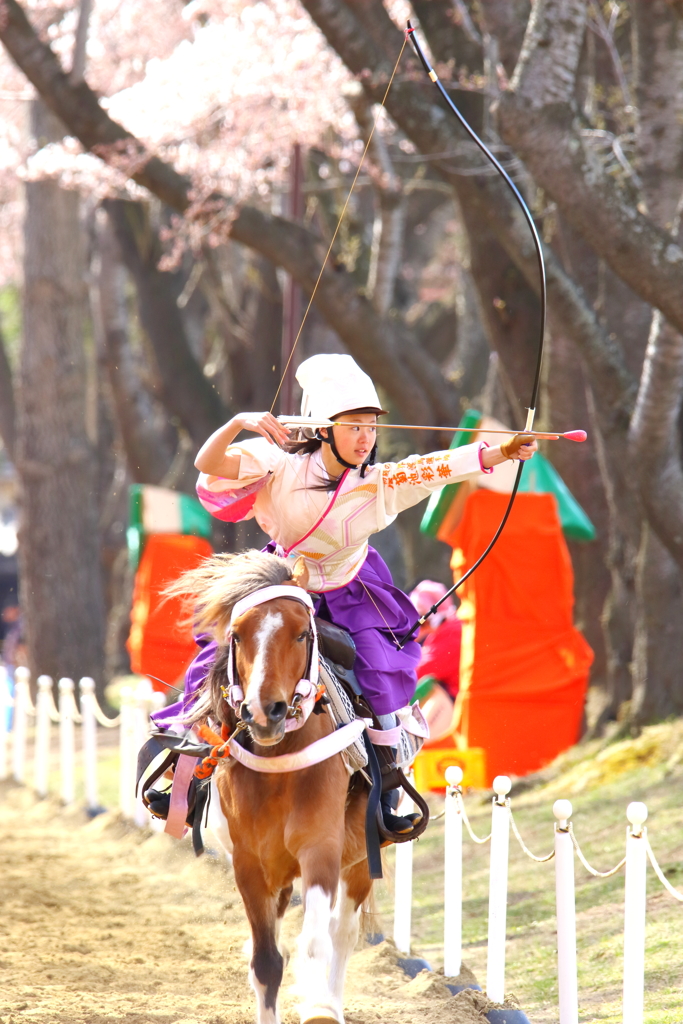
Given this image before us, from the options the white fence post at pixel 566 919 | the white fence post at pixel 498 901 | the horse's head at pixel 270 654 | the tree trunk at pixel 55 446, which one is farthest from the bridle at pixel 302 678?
the tree trunk at pixel 55 446

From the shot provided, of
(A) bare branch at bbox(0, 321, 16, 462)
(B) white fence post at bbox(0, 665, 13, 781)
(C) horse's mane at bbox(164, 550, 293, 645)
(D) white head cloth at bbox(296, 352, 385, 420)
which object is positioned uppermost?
(A) bare branch at bbox(0, 321, 16, 462)

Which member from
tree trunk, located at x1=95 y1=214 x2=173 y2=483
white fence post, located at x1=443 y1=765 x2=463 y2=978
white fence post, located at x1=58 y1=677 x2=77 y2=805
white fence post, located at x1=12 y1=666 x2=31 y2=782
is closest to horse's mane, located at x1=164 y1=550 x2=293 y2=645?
white fence post, located at x1=443 y1=765 x2=463 y2=978

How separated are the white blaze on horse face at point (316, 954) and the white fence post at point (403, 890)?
6.06ft

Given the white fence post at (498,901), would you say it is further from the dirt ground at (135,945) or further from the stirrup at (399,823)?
the stirrup at (399,823)

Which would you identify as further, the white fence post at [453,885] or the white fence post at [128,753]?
the white fence post at [128,753]

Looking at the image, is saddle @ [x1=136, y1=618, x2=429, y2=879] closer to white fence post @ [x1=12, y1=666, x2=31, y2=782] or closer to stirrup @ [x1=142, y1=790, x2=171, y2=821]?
stirrup @ [x1=142, y1=790, x2=171, y2=821]

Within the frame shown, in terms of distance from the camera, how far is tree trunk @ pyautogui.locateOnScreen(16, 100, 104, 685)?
1530cm

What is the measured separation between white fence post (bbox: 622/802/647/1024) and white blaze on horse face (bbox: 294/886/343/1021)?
3.17 ft

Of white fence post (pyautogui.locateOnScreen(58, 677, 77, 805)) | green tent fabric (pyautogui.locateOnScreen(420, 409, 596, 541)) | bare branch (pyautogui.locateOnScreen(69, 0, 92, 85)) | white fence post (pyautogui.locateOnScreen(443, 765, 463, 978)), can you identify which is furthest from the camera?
white fence post (pyautogui.locateOnScreen(58, 677, 77, 805))

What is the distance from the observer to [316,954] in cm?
398

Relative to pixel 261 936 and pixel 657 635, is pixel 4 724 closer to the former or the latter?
pixel 657 635

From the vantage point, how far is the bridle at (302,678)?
4.11m

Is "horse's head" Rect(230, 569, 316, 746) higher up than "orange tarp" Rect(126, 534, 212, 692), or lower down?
higher up

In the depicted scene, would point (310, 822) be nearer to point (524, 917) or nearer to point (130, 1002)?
point (130, 1002)
